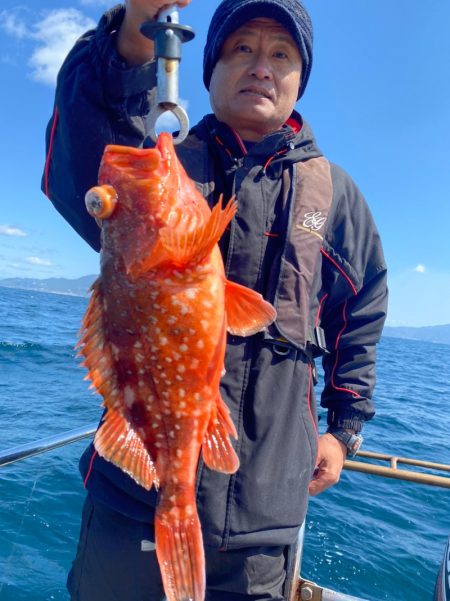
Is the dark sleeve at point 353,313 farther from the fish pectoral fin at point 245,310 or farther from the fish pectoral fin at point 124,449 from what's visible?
the fish pectoral fin at point 124,449

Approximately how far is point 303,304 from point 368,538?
7.08 m

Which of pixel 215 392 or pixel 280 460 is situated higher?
pixel 215 392

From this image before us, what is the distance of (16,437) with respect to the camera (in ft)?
32.5

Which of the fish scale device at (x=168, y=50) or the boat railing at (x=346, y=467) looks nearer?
the fish scale device at (x=168, y=50)

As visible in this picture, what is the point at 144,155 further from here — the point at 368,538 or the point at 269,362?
the point at 368,538

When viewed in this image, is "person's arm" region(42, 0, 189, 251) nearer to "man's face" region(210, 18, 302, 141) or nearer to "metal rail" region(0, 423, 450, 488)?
"man's face" region(210, 18, 302, 141)

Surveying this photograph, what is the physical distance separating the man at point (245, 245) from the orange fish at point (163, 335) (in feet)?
1.16

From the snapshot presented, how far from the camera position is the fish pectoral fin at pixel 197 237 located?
1.69 metres

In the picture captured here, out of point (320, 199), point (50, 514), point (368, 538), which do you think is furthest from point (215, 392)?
point (368, 538)

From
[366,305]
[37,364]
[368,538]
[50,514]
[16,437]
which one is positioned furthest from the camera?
[37,364]

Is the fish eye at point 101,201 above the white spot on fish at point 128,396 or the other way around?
above

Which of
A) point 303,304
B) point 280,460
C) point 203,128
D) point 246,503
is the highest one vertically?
point 203,128

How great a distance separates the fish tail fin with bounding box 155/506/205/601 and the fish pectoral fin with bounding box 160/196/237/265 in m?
1.03

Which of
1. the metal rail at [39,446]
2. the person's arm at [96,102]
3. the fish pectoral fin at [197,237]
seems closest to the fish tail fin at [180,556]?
the fish pectoral fin at [197,237]
